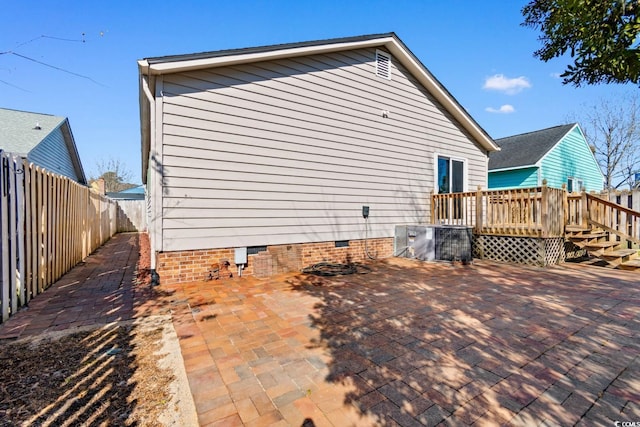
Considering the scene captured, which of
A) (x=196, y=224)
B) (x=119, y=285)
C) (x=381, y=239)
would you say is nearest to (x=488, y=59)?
(x=381, y=239)

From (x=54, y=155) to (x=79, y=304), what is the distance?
1440 centimetres

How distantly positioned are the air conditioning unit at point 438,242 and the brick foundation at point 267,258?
0.66m

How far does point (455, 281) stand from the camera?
5.28 metres

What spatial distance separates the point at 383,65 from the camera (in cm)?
793

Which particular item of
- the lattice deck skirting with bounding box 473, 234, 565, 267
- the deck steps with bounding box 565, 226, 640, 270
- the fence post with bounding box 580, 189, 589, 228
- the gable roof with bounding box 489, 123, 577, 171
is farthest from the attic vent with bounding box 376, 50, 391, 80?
the gable roof with bounding box 489, 123, 577, 171

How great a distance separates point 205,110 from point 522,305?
6011 mm

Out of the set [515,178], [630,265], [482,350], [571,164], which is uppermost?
[571,164]

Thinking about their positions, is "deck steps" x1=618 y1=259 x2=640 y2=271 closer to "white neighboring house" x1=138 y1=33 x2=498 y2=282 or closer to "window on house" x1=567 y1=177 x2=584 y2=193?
"white neighboring house" x1=138 y1=33 x2=498 y2=282

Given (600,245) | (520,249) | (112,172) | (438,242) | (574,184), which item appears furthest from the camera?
(112,172)

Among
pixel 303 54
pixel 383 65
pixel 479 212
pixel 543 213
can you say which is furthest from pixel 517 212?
pixel 303 54

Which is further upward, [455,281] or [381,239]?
[381,239]

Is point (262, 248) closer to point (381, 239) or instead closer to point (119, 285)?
point (119, 285)

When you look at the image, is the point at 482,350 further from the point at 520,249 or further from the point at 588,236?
the point at 588,236

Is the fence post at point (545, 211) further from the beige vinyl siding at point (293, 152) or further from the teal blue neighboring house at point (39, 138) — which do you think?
the teal blue neighboring house at point (39, 138)
